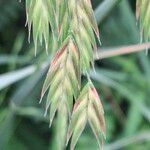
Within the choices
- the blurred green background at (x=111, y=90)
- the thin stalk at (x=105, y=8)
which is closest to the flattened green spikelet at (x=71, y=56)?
the thin stalk at (x=105, y=8)

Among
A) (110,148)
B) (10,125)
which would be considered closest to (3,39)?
(110,148)

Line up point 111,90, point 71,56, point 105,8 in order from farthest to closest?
point 111,90
point 105,8
point 71,56

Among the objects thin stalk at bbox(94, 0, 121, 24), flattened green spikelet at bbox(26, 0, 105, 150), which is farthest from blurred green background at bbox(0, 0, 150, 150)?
flattened green spikelet at bbox(26, 0, 105, 150)

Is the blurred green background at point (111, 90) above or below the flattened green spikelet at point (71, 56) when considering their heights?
below

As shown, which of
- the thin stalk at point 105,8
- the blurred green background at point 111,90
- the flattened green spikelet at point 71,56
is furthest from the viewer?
the blurred green background at point 111,90

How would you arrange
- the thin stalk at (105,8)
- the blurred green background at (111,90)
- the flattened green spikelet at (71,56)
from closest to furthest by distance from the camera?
the flattened green spikelet at (71,56)
the thin stalk at (105,8)
the blurred green background at (111,90)

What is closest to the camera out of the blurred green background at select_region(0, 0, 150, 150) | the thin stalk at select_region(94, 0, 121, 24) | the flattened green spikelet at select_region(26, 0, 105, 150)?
the flattened green spikelet at select_region(26, 0, 105, 150)

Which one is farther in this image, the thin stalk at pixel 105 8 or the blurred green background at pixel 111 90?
the blurred green background at pixel 111 90

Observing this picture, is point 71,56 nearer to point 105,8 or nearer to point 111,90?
point 105,8

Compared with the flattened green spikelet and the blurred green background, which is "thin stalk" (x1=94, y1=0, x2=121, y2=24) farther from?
the blurred green background

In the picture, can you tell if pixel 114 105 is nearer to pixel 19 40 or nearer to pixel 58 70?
pixel 19 40

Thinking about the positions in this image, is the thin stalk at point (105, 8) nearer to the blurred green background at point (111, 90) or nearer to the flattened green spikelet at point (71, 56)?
the flattened green spikelet at point (71, 56)

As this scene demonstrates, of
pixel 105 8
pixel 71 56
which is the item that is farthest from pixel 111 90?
pixel 71 56
